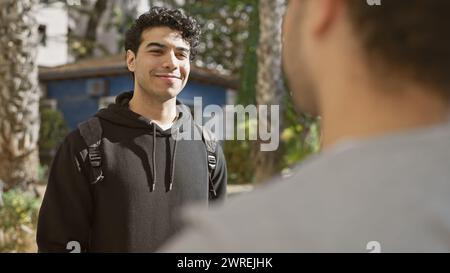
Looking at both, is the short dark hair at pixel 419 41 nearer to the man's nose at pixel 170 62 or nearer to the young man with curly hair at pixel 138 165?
the young man with curly hair at pixel 138 165

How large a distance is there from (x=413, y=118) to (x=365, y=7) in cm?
20

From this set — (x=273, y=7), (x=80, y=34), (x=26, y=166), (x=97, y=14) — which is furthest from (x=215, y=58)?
(x=26, y=166)

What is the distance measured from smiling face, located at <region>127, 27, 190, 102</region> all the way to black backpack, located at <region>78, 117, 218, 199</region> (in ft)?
0.92

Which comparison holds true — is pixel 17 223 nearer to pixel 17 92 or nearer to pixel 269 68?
pixel 17 92

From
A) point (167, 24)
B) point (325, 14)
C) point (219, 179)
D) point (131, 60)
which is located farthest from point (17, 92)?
point (325, 14)

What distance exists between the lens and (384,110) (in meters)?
0.96

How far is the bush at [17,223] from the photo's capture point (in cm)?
829

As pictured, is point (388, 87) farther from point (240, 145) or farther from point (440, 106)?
point (240, 145)

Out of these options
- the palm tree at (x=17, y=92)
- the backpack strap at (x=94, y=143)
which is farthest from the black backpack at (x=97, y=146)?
the palm tree at (x=17, y=92)

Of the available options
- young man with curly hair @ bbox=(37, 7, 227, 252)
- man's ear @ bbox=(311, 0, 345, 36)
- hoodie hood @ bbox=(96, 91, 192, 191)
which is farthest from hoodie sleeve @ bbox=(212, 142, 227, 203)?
man's ear @ bbox=(311, 0, 345, 36)

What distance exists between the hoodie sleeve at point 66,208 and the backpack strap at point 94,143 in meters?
0.05

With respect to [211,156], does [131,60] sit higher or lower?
higher

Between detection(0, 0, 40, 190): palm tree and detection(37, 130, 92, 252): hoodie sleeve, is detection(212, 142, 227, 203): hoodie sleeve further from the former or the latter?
detection(0, 0, 40, 190): palm tree

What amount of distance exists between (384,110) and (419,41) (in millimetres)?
117
